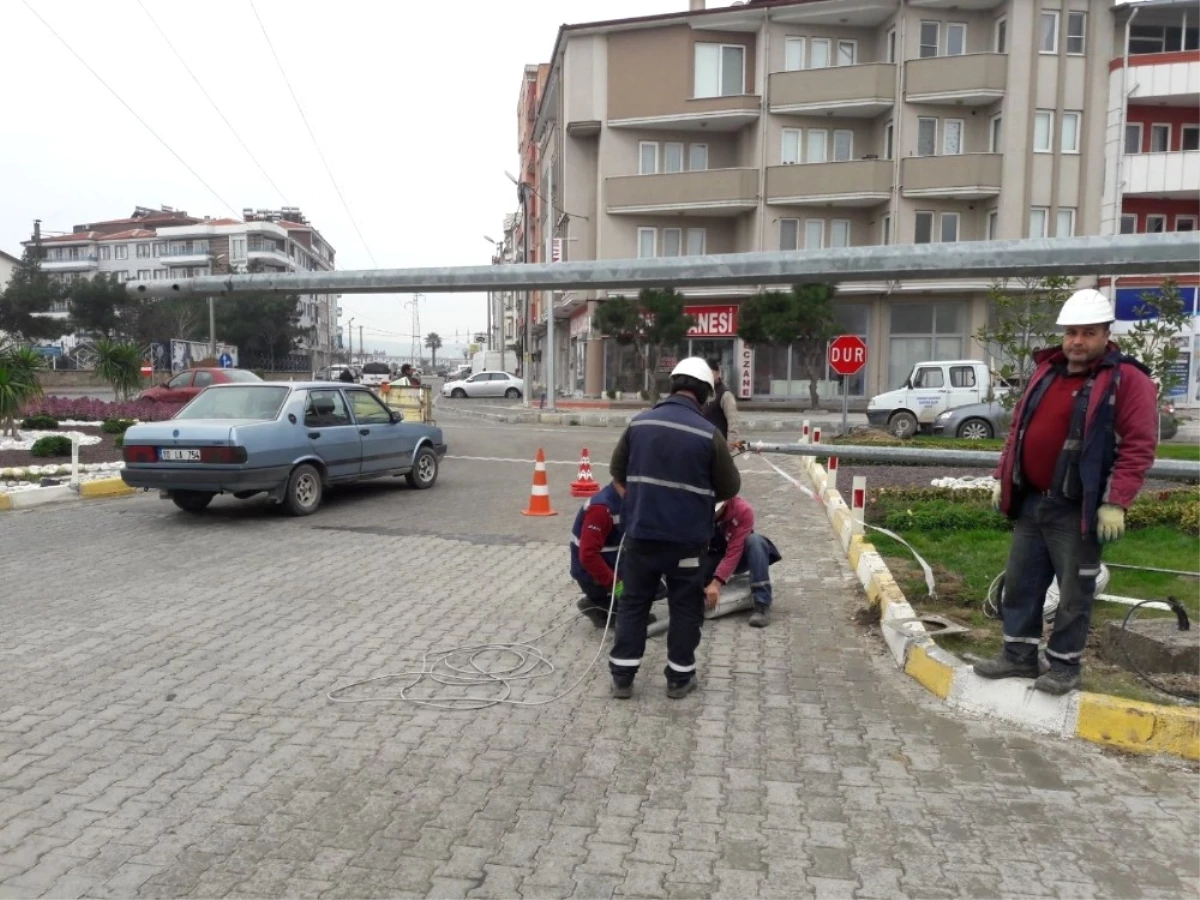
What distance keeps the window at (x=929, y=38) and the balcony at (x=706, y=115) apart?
246 inches

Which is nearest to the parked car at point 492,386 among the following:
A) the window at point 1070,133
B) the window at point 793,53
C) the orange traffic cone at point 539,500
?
the window at point 793,53

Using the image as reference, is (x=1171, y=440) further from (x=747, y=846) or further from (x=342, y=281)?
(x=342, y=281)

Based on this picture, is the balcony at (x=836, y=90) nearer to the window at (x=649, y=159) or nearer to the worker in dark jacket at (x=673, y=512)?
the window at (x=649, y=159)

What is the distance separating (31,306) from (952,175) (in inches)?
2194

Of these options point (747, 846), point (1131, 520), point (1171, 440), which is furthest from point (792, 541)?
point (1171, 440)

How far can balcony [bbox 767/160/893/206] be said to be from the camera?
116ft

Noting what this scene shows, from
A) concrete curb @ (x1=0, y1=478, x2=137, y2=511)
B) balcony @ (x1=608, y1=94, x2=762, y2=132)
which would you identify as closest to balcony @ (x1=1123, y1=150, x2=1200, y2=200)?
balcony @ (x1=608, y1=94, x2=762, y2=132)

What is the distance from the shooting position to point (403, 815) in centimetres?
392

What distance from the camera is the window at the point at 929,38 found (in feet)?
116

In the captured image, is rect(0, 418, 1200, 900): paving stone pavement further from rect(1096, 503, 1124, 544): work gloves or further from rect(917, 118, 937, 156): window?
rect(917, 118, 937, 156): window

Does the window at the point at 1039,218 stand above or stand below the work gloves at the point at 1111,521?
above

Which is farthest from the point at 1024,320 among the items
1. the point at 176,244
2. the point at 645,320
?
the point at 176,244

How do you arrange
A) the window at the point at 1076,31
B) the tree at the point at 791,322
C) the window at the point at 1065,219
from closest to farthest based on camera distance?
the tree at the point at 791,322 → the window at the point at 1076,31 → the window at the point at 1065,219

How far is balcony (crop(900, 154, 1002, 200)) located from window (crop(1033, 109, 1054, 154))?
1.60 m
